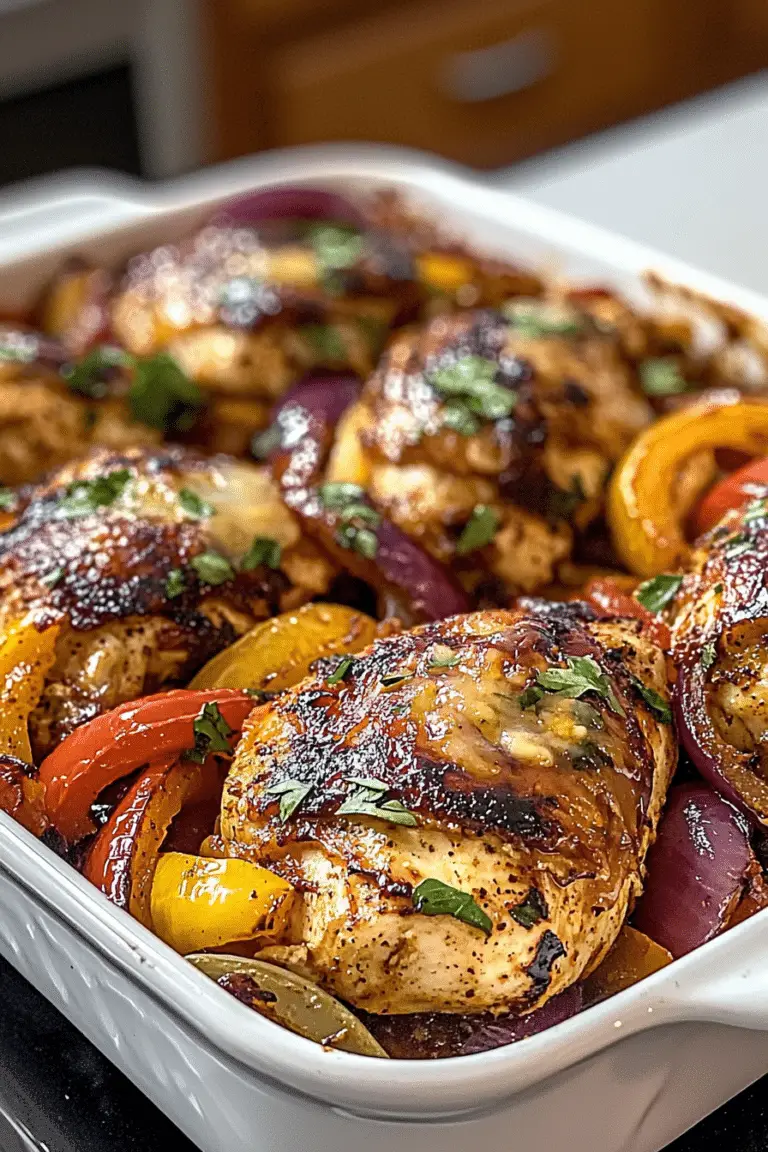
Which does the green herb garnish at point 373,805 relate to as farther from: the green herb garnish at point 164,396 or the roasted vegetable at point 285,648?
the green herb garnish at point 164,396

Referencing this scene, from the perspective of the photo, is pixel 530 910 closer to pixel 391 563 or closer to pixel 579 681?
pixel 579 681

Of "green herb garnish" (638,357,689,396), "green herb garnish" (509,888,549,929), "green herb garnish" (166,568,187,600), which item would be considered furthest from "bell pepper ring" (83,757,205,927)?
"green herb garnish" (638,357,689,396)

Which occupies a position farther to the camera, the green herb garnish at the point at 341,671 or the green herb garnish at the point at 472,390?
the green herb garnish at the point at 472,390

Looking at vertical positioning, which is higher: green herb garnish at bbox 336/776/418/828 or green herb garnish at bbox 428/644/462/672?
green herb garnish at bbox 428/644/462/672

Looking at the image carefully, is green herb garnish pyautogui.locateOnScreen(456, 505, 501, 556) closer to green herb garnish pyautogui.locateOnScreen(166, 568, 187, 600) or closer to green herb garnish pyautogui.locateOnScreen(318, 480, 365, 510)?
green herb garnish pyautogui.locateOnScreen(318, 480, 365, 510)

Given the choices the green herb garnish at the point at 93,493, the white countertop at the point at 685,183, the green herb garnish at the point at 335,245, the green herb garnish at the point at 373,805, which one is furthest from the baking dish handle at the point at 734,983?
the white countertop at the point at 685,183

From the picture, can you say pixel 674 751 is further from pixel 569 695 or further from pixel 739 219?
pixel 739 219
